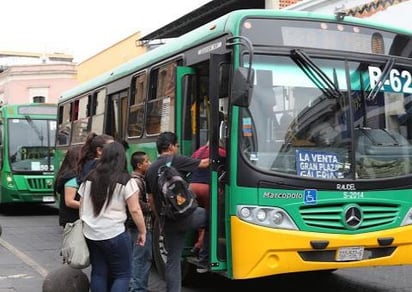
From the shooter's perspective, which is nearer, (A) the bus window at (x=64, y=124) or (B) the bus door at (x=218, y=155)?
(B) the bus door at (x=218, y=155)

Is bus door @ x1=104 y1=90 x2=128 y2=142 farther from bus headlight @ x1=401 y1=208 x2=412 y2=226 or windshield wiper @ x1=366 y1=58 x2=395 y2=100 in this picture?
bus headlight @ x1=401 y1=208 x2=412 y2=226

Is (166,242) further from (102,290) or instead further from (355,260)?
(355,260)

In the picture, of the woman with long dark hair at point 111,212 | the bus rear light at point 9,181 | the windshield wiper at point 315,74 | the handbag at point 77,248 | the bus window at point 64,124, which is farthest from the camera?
the bus rear light at point 9,181

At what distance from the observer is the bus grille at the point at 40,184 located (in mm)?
15837

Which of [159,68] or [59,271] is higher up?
[159,68]

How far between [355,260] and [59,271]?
2.88 meters

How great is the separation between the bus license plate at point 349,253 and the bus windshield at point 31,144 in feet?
38.1

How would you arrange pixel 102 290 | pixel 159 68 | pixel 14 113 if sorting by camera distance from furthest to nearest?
pixel 14 113
pixel 159 68
pixel 102 290

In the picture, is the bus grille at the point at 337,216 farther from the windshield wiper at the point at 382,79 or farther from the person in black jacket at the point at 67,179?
the person in black jacket at the point at 67,179

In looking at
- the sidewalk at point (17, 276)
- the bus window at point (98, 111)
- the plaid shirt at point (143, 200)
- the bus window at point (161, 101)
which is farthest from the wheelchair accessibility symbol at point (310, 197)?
the bus window at point (98, 111)

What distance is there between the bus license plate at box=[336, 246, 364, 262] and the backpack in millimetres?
1438

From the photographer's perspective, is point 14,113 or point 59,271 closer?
point 59,271

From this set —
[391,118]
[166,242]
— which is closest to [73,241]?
[166,242]

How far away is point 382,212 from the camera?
238 inches
